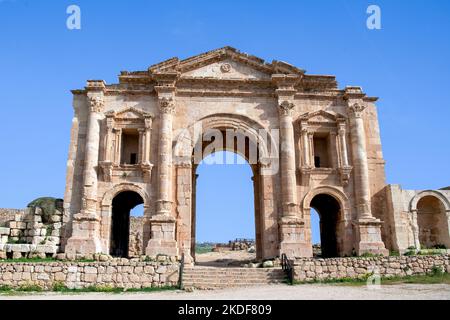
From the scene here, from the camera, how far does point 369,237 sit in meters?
18.9

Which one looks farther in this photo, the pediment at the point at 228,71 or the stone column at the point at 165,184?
the pediment at the point at 228,71

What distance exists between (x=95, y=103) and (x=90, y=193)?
4.51 meters

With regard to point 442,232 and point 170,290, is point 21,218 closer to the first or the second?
point 170,290

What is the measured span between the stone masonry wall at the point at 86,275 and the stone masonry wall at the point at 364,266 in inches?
194

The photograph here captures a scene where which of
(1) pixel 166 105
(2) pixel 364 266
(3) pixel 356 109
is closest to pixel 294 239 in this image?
(2) pixel 364 266

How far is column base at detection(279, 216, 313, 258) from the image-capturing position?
18.3m

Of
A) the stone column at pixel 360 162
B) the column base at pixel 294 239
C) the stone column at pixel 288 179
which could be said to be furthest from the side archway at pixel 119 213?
the stone column at pixel 360 162

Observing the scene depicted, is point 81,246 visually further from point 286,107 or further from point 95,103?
point 286,107

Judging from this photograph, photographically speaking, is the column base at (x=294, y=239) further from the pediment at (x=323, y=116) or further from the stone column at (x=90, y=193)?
the stone column at (x=90, y=193)

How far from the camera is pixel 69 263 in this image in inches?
594

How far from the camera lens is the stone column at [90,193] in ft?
58.9

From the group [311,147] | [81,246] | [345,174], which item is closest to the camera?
[81,246]

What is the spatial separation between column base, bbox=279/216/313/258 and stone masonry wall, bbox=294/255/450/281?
2.50 metres

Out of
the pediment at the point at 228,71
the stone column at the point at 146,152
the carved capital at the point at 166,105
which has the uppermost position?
the pediment at the point at 228,71
